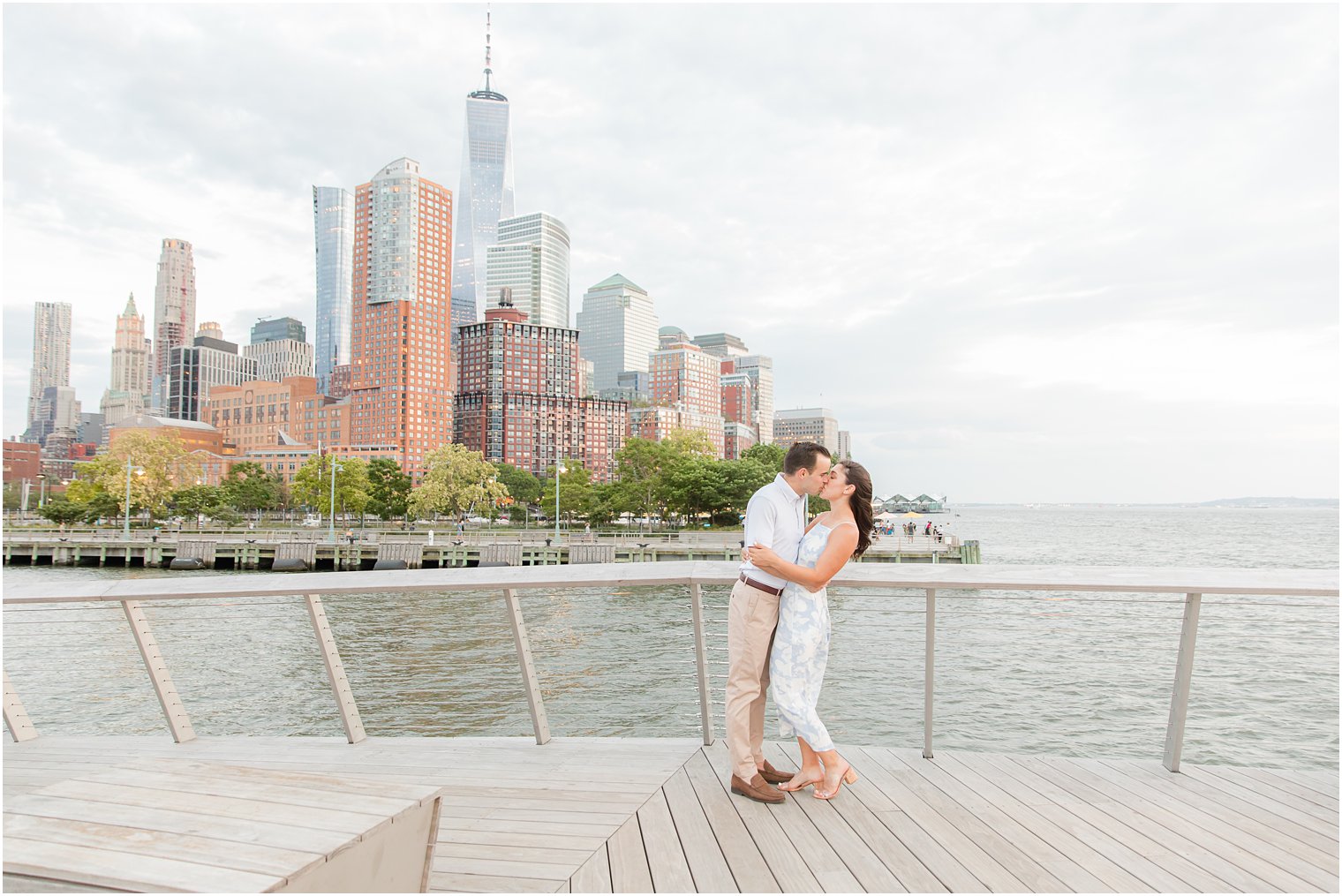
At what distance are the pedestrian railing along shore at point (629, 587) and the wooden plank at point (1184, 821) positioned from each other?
435mm

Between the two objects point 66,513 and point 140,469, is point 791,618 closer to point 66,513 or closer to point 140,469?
point 140,469

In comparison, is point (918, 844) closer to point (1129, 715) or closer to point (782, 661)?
point (782, 661)

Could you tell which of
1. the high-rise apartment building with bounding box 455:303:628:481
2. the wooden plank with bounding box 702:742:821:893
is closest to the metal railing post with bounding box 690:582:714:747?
the wooden plank with bounding box 702:742:821:893

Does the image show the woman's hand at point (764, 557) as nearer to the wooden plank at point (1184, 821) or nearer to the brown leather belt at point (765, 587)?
the brown leather belt at point (765, 587)

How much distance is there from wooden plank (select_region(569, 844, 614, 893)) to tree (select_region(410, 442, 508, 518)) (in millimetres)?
57420

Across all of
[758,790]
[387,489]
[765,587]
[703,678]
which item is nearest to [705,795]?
[758,790]

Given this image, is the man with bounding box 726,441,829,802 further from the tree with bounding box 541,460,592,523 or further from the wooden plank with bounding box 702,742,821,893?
the tree with bounding box 541,460,592,523

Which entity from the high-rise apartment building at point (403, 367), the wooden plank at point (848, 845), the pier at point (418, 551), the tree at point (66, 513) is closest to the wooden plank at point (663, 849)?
the wooden plank at point (848, 845)

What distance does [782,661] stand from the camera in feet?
11.5

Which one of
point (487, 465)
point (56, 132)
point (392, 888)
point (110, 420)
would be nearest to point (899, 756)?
point (392, 888)

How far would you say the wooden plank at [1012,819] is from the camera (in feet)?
9.00

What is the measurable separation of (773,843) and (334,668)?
270 centimetres

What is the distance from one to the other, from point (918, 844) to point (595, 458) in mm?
146441

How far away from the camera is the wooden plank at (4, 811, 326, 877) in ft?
5.72
